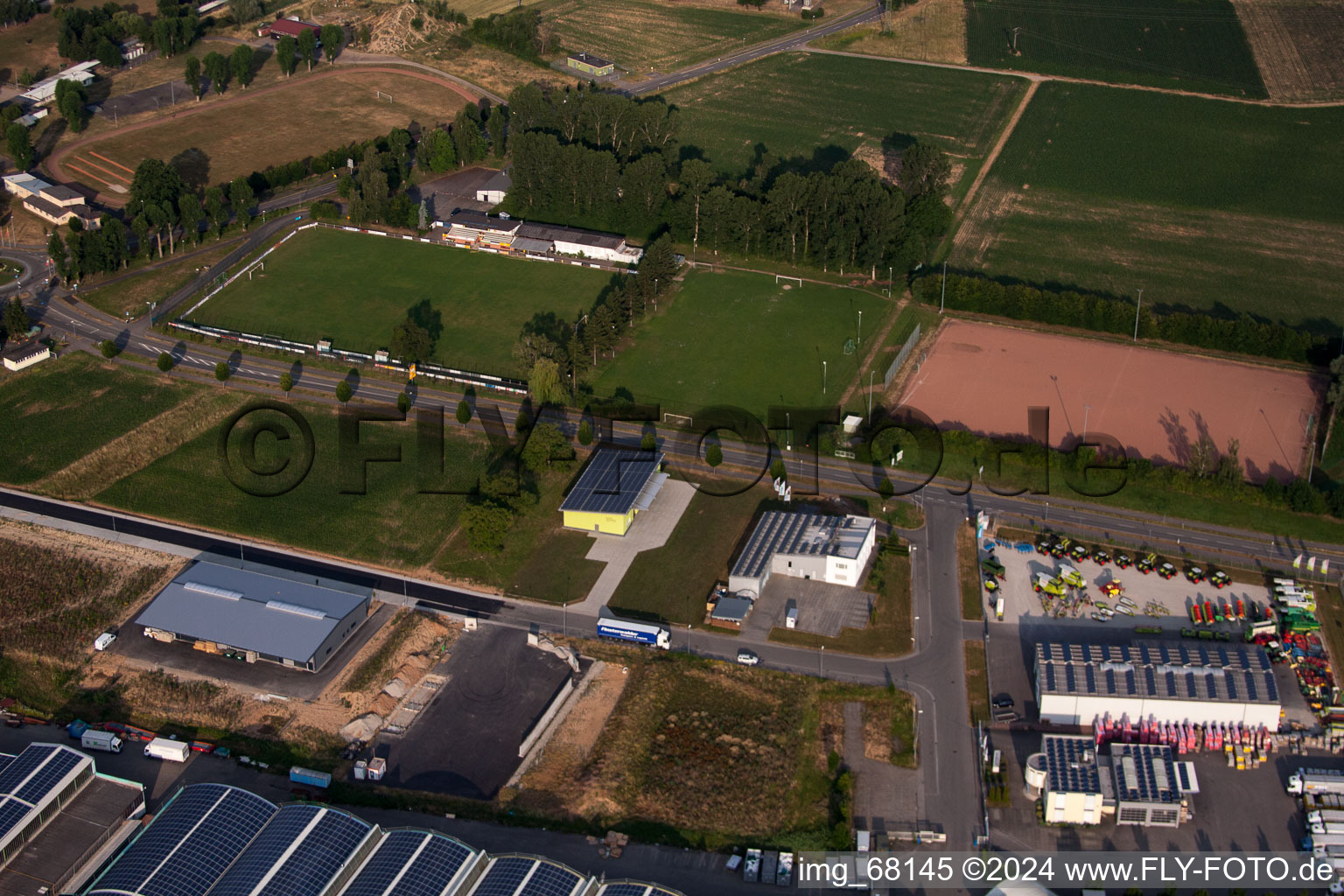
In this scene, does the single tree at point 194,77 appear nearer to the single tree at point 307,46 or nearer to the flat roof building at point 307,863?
→ the single tree at point 307,46

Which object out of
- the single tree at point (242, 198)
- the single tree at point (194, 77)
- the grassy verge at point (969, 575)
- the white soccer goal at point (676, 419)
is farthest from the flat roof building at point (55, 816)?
the single tree at point (194, 77)

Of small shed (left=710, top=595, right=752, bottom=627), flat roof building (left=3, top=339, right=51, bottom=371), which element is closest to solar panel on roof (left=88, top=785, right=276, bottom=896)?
small shed (left=710, top=595, right=752, bottom=627)

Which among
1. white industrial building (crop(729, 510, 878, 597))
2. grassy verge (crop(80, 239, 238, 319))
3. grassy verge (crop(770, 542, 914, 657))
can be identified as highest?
grassy verge (crop(80, 239, 238, 319))

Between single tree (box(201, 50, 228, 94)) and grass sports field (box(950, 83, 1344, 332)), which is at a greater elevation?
single tree (box(201, 50, 228, 94))

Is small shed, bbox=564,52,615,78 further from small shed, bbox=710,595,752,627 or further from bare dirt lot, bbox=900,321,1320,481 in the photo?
small shed, bbox=710,595,752,627

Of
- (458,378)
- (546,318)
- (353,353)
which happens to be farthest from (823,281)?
(353,353)

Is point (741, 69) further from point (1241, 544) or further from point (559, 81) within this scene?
point (1241, 544)
